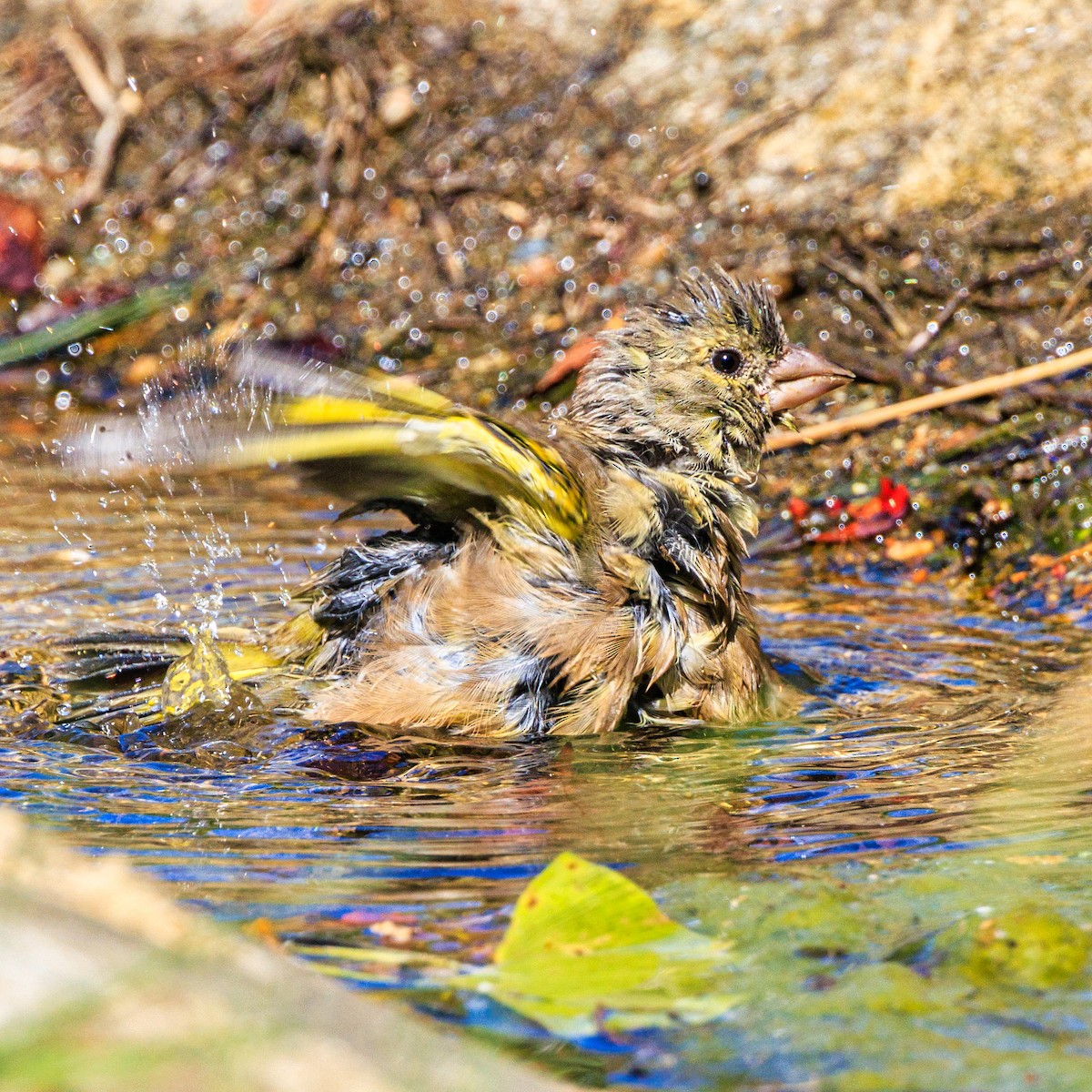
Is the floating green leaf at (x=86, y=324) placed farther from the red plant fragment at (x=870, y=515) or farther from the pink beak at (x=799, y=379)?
the pink beak at (x=799, y=379)

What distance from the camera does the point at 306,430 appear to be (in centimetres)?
298

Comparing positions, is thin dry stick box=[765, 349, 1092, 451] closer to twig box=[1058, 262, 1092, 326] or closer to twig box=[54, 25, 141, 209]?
twig box=[1058, 262, 1092, 326]

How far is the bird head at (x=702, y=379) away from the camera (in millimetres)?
3943

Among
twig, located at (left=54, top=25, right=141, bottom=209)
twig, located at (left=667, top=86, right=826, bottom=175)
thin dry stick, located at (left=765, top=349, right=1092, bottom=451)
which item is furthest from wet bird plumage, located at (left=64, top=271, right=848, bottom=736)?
twig, located at (left=54, top=25, right=141, bottom=209)

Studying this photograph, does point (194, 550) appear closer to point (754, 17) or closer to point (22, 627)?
point (22, 627)

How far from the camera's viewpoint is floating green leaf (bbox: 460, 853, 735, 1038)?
74.0 inches

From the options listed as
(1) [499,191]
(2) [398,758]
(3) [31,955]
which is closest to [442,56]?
(1) [499,191]

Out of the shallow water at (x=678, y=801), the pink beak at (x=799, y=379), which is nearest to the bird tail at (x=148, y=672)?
the shallow water at (x=678, y=801)

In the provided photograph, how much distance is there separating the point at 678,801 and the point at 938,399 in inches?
107

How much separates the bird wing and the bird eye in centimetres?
94

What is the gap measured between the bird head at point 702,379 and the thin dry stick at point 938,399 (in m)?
0.98

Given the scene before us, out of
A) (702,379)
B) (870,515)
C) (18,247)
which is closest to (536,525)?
(702,379)

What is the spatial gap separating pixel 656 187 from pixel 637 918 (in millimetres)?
5231

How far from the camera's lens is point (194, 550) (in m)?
5.18
